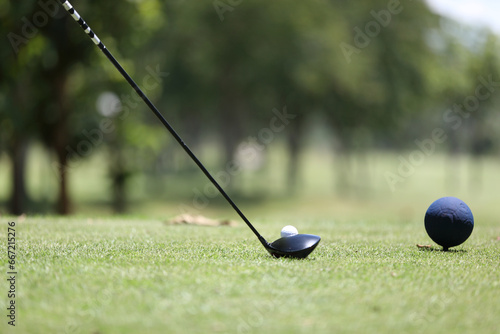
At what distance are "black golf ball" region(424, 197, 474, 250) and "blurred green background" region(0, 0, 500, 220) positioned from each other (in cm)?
1512

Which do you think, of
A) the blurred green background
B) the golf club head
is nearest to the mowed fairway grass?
A: the golf club head

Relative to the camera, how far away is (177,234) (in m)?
9.77

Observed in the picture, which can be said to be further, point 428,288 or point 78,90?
point 78,90

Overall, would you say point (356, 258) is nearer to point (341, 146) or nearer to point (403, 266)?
point (403, 266)

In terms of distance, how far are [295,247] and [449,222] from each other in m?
2.43

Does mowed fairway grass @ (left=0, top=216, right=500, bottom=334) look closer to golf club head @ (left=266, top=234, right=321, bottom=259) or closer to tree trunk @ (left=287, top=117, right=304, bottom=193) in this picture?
golf club head @ (left=266, top=234, right=321, bottom=259)

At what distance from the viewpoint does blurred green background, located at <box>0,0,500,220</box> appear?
2147cm

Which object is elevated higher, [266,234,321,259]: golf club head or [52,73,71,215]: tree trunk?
[52,73,71,215]: tree trunk

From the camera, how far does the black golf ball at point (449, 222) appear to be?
7.88 meters

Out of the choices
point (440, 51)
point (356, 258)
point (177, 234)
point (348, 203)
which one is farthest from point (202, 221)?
point (440, 51)

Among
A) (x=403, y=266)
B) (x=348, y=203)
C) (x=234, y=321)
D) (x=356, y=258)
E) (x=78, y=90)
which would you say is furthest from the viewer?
(x=348, y=203)

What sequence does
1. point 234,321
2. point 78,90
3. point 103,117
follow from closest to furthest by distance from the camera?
point 234,321
point 78,90
point 103,117

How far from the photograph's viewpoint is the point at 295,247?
686 centimetres

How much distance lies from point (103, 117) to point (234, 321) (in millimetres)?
25448
